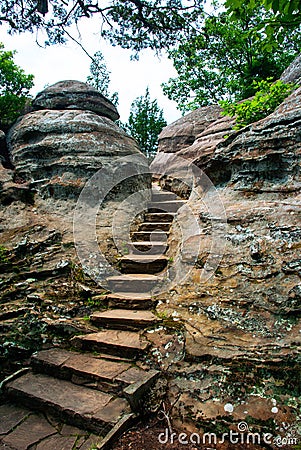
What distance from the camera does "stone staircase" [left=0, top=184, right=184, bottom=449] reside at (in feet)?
8.30

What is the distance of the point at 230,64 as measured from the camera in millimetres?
17703

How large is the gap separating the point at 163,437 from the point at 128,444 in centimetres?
28

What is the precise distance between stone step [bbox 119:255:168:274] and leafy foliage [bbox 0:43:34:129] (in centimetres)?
514

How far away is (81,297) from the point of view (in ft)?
13.5

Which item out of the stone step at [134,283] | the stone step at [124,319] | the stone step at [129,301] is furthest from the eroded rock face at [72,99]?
the stone step at [124,319]

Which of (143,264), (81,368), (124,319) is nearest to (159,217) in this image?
(143,264)

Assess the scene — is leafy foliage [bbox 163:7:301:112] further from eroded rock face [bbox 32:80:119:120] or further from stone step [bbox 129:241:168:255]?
stone step [bbox 129:241:168:255]

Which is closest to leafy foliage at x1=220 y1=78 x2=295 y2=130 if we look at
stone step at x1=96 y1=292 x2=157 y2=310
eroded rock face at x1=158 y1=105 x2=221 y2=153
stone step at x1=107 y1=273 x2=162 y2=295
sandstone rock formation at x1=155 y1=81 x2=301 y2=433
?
sandstone rock formation at x1=155 y1=81 x2=301 y2=433

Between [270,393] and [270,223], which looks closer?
[270,393]

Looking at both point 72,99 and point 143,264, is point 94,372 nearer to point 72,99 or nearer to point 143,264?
point 143,264

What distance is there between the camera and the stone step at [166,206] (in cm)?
639

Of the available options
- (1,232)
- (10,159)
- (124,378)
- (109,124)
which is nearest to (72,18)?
(109,124)

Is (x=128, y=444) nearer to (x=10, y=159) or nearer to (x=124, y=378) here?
(x=124, y=378)

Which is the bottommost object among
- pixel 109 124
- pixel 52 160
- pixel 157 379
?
pixel 157 379
